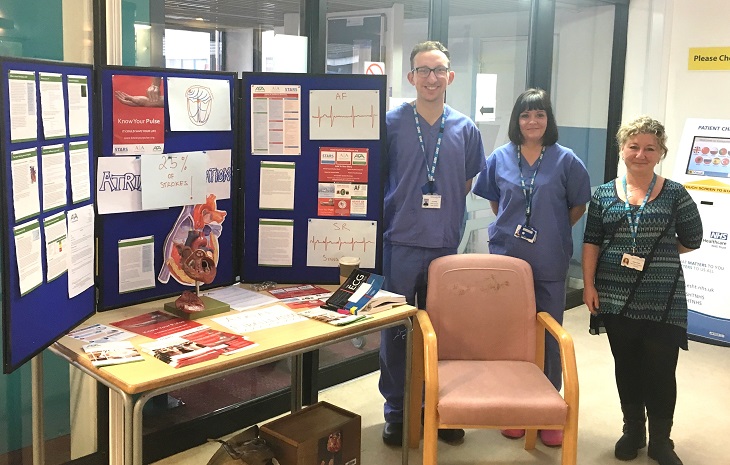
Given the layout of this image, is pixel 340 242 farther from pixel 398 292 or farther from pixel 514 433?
pixel 514 433

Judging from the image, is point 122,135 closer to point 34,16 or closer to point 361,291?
point 34,16

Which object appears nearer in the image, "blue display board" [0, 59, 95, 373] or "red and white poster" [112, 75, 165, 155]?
"blue display board" [0, 59, 95, 373]

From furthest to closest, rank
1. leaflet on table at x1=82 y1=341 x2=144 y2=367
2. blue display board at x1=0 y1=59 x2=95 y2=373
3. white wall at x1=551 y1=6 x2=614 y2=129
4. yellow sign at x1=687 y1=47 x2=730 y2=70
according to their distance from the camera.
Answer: white wall at x1=551 y1=6 x2=614 y2=129 → yellow sign at x1=687 y1=47 x2=730 y2=70 → leaflet on table at x1=82 y1=341 x2=144 y2=367 → blue display board at x1=0 y1=59 x2=95 y2=373

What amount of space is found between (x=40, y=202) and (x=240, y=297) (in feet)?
2.83

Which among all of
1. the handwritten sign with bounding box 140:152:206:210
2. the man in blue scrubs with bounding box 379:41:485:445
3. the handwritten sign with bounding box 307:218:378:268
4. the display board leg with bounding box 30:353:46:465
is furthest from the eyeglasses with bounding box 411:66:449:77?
the display board leg with bounding box 30:353:46:465

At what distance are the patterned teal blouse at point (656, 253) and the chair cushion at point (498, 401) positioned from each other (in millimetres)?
595

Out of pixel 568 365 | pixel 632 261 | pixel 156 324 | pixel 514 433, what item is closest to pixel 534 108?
pixel 632 261

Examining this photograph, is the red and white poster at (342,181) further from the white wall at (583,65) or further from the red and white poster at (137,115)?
the white wall at (583,65)

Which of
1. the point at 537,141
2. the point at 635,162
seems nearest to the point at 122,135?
the point at 537,141

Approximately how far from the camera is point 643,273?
9.74 ft

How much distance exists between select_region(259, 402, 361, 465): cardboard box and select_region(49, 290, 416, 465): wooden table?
32cm

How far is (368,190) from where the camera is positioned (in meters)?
2.87

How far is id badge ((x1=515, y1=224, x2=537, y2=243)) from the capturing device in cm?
313

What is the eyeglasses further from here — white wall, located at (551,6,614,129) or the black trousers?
white wall, located at (551,6,614,129)
